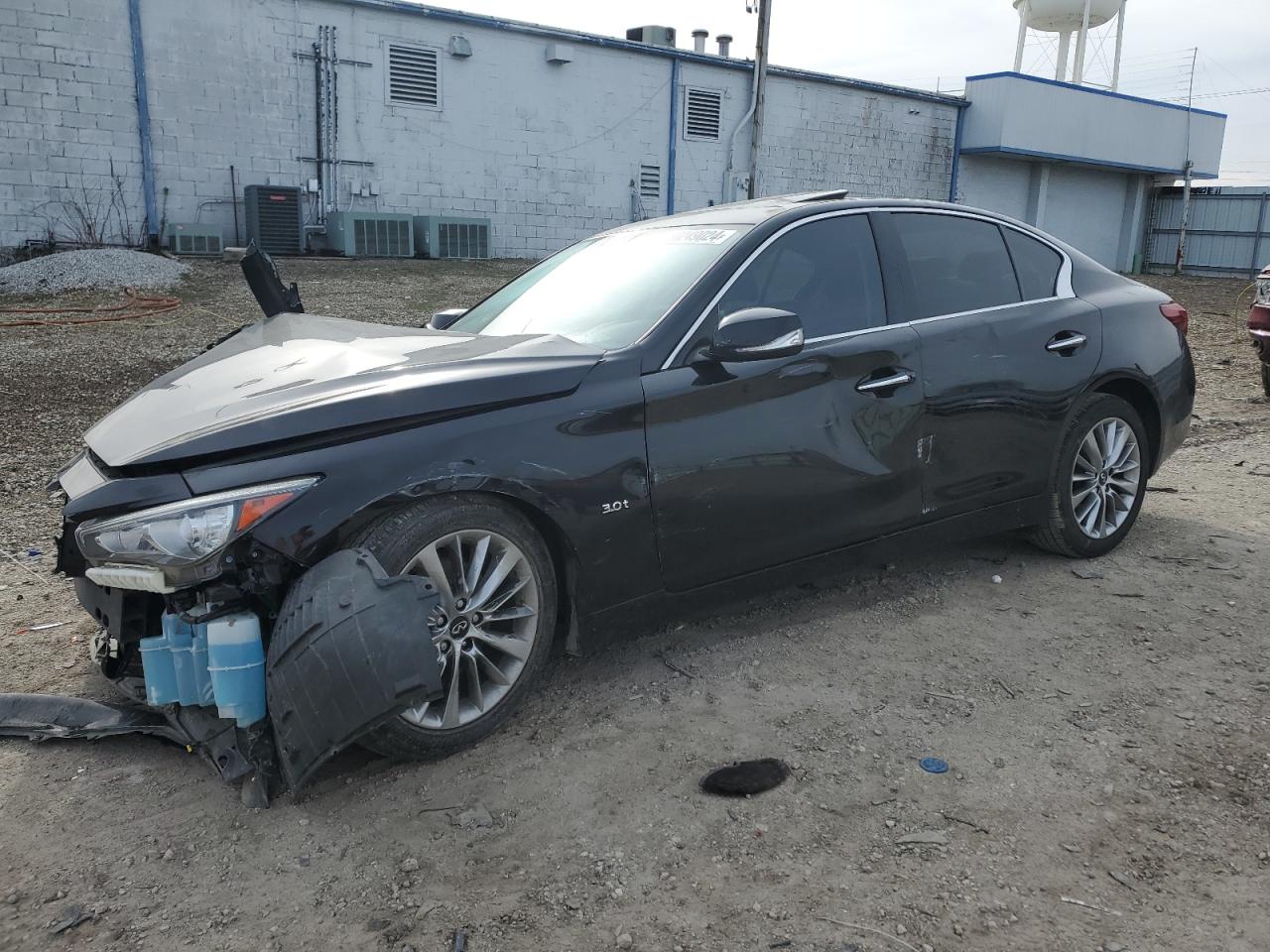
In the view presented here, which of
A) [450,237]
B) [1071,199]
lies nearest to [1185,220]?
[1071,199]

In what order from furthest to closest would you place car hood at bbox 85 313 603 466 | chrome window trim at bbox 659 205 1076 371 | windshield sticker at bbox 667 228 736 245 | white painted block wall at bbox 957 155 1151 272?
white painted block wall at bbox 957 155 1151 272, windshield sticker at bbox 667 228 736 245, chrome window trim at bbox 659 205 1076 371, car hood at bbox 85 313 603 466

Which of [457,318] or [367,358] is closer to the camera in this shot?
[367,358]

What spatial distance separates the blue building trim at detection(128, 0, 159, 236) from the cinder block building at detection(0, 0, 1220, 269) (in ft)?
0.10

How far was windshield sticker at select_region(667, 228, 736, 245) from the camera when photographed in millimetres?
3721

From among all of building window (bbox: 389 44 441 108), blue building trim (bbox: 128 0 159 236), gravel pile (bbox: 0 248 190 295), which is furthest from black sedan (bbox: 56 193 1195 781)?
building window (bbox: 389 44 441 108)

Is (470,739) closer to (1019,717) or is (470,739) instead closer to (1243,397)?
(1019,717)

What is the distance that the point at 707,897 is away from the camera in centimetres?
234

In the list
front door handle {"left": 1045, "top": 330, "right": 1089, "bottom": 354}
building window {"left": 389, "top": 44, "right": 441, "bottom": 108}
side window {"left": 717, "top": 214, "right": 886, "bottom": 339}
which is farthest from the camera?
building window {"left": 389, "top": 44, "right": 441, "bottom": 108}

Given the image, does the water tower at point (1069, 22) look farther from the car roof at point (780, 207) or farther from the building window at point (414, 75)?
the car roof at point (780, 207)

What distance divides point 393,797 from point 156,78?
1688 cm

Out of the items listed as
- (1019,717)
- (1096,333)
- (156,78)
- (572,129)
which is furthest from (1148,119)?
(1019,717)

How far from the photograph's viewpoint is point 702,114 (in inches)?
890

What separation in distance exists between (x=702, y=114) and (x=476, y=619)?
70.7 feet

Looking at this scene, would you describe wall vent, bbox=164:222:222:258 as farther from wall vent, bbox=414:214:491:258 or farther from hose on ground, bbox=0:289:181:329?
hose on ground, bbox=0:289:181:329
